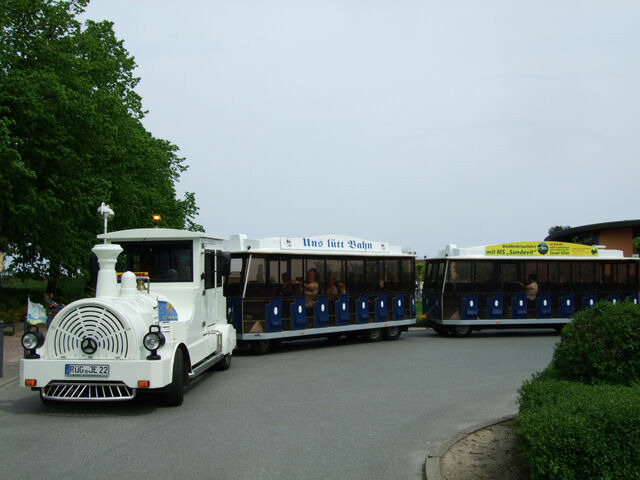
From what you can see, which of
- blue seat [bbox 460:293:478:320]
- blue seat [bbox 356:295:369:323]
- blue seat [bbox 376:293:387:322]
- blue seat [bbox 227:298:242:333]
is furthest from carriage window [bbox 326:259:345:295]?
blue seat [bbox 460:293:478:320]

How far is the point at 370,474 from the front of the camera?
586 cm

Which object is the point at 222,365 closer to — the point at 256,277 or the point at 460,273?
the point at 256,277

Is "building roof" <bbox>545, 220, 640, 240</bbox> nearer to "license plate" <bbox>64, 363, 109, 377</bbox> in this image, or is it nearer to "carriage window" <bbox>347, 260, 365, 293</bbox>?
"carriage window" <bbox>347, 260, 365, 293</bbox>

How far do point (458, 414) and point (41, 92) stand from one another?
1768cm

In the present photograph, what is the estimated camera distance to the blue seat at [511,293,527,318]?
20.4 metres

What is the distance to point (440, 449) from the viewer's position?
6.46m

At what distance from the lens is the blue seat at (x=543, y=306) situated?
2053 cm

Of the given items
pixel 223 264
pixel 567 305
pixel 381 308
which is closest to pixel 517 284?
pixel 567 305

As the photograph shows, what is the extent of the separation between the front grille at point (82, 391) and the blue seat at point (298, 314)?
7.85 metres

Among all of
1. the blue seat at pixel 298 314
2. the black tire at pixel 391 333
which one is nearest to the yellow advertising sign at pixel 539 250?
the black tire at pixel 391 333

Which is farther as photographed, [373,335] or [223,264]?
[373,335]

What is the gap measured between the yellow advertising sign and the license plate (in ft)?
49.1

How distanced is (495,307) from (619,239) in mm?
29330

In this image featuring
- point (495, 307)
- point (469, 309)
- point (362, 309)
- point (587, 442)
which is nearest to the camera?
point (587, 442)
